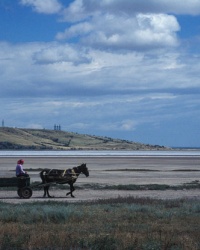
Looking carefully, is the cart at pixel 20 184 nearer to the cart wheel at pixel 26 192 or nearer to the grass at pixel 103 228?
the cart wheel at pixel 26 192

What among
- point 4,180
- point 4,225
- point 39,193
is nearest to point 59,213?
point 4,225

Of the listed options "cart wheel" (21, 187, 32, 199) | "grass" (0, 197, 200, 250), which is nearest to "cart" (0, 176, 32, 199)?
"cart wheel" (21, 187, 32, 199)

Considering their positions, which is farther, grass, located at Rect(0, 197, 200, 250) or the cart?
the cart

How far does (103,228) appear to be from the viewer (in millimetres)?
16703

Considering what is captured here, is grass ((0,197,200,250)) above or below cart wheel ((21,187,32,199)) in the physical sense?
below

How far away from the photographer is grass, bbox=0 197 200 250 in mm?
14062

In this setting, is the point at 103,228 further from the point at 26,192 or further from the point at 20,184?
the point at 20,184

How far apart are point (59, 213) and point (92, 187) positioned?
16965 mm

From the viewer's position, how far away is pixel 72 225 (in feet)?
56.6

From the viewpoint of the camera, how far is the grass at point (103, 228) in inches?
554

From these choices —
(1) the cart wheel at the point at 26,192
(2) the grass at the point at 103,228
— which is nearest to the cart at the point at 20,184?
(1) the cart wheel at the point at 26,192

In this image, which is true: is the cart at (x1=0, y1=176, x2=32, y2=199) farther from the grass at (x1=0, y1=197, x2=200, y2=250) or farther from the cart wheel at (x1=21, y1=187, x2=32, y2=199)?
the grass at (x1=0, y1=197, x2=200, y2=250)

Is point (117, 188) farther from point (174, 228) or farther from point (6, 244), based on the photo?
point (6, 244)

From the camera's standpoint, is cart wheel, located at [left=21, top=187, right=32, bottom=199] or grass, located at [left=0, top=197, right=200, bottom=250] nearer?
grass, located at [left=0, top=197, right=200, bottom=250]
